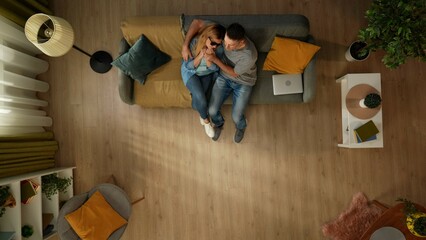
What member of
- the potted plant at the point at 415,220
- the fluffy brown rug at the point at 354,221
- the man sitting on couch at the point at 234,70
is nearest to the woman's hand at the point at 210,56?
the man sitting on couch at the point at 234,70

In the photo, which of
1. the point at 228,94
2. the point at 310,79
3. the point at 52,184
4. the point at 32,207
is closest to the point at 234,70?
the point at 228,94

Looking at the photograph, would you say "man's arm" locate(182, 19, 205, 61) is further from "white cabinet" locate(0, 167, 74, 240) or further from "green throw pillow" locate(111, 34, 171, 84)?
"white cabinet" locate(0, 167, 74, 240)

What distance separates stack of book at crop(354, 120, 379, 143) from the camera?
270 centimetres

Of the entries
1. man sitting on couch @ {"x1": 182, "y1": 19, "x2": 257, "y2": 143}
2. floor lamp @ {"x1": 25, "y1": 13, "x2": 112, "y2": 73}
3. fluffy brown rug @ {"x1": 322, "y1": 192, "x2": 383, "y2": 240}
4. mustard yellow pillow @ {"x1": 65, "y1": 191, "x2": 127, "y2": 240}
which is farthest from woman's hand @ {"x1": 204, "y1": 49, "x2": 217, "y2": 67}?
fluffy brown rug @ {"x1": 322, "y1": 192, "x2": 383, "y2": 240}

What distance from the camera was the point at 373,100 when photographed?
2.55 metres

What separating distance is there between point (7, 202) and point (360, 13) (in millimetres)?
3795

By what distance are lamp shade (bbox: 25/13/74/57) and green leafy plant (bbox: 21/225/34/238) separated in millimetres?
1552

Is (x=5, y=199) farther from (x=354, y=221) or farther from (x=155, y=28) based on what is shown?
(x=354, y=221)

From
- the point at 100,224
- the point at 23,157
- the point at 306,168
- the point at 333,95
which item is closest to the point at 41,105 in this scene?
the point at 23,157

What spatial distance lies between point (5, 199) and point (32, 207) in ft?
1.35

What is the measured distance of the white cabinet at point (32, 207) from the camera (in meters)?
2.41

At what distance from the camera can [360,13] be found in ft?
10.5

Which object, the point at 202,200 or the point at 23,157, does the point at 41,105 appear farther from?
the point at 202,200

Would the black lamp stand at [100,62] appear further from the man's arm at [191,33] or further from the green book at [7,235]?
the green book at [7,235]
